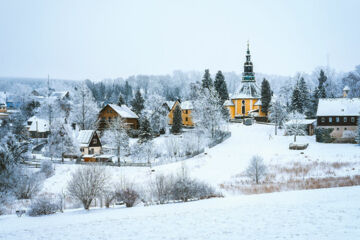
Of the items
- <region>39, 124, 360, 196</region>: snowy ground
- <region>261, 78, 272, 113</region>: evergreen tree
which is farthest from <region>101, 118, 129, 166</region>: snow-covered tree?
<region>261, 78, 272, 113</region>: evergreen tree

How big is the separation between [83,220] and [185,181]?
7.05 metres

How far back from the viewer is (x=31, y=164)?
4472 centimetres

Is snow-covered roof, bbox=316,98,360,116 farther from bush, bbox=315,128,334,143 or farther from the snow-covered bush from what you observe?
the snow-covered bush

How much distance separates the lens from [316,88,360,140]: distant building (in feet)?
153

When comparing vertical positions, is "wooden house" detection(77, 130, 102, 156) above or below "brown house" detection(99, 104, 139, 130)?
below

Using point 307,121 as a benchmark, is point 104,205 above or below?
below

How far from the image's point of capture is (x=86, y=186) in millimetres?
21500

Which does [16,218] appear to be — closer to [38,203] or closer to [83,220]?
[38,203]

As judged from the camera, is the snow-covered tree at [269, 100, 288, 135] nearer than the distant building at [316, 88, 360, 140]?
→ No

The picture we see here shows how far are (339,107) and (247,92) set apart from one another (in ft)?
90.0

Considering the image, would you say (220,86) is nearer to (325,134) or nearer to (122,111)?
(122,111)

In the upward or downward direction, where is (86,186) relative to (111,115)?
downward

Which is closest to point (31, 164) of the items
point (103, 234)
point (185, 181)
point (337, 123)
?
point (185, 181)

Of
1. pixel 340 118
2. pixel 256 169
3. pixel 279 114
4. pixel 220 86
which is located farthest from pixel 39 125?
pixel 340 118
